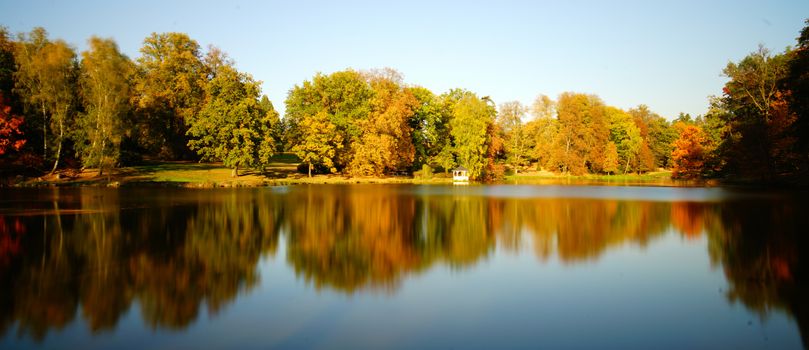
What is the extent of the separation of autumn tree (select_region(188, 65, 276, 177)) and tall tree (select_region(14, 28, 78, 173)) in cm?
1084

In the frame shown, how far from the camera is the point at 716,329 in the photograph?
8367mm

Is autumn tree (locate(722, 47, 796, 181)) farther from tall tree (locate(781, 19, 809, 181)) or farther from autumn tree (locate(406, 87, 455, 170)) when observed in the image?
autumn tree (locate(406, 87, 455, 170))

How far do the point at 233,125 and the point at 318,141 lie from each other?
911 cm

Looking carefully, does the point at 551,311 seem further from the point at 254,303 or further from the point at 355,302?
the point at 254,303

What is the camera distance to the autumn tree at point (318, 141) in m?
57.2

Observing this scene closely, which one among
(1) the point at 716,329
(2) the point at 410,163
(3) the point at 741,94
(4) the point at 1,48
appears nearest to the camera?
(1) the point at 716,329

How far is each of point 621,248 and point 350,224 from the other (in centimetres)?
980

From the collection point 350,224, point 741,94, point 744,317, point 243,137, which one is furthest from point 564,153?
point 744,317

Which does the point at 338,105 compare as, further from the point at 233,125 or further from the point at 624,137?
the point at 624,137

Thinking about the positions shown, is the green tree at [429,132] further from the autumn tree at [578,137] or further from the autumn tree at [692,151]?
the autumn tree at [692,151]

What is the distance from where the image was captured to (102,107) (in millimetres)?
46656

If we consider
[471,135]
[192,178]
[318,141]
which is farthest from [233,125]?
[471,135]

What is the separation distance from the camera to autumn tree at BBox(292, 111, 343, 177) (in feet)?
188

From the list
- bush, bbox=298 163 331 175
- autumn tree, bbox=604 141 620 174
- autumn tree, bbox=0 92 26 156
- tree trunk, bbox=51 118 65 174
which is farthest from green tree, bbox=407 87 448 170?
autumn tree, bbox=0 92 26 156
